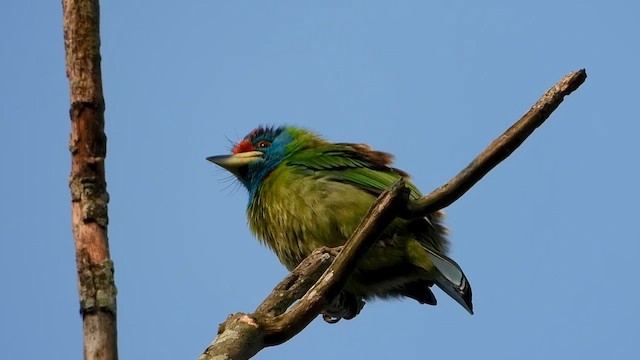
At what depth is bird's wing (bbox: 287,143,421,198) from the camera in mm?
5684

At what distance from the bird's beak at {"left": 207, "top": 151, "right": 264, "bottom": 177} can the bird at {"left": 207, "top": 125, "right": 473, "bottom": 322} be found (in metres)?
0.05

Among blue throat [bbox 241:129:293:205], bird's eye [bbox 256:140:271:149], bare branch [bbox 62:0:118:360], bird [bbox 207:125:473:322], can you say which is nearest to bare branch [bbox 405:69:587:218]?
bare branch [bbox 62:0:118:360]

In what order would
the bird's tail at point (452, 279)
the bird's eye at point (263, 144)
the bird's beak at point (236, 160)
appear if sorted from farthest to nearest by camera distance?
the bird's eye at point (263, 144) < the bird's beak at point (236, 160) < the bird's tail at point (452, 279)

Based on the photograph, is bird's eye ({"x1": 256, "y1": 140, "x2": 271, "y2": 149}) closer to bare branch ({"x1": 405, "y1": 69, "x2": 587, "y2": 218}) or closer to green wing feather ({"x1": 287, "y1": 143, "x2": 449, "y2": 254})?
green wing feather ({"x1": 287, "y1": 143, "x2": 449, "y2": 254})

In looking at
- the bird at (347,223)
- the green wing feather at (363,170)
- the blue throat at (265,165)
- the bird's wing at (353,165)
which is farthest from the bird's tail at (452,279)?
the blue throat at (265,165)

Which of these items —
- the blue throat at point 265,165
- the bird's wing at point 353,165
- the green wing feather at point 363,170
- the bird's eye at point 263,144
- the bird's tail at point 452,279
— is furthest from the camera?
the bird's eye at point 263,144

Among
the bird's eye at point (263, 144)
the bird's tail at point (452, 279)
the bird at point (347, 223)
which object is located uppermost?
the bird's eye at point (263, 144)

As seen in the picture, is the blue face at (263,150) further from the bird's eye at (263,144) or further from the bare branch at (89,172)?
the bare branch at (89,172)

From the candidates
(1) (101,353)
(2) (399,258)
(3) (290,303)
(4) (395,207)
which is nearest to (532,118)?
(4) (395,207)

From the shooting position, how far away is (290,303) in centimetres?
398

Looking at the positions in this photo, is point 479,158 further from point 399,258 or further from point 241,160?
point 241,160

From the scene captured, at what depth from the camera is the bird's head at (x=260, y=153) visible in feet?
20.4

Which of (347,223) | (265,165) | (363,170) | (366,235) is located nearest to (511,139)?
(366,235)

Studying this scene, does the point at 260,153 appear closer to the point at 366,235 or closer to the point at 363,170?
the point at 363,170
